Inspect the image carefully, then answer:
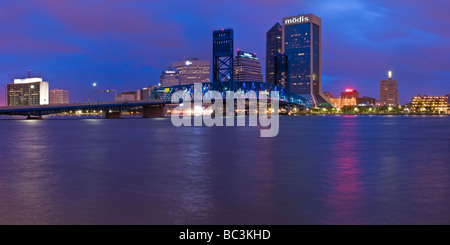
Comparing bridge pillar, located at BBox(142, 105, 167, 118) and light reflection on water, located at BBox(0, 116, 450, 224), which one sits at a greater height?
bridge pillar, located at BBox(142, 105, 167, 118)

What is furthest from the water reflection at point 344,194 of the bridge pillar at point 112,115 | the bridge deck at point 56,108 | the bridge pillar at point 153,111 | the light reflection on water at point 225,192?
the bridge pillar at point 153,111

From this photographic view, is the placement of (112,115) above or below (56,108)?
below

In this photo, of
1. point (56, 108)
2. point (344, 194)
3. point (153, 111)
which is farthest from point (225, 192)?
point (153, 111)

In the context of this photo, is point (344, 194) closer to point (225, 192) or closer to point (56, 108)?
point (225, 192)

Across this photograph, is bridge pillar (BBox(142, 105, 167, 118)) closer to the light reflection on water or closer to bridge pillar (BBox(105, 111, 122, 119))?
bridge pillar (BBox(105, 111, 122, 119))

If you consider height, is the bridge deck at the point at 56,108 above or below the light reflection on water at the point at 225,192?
above

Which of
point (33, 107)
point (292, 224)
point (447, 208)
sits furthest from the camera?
point (33, 107)

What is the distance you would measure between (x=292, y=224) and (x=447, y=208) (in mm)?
4727

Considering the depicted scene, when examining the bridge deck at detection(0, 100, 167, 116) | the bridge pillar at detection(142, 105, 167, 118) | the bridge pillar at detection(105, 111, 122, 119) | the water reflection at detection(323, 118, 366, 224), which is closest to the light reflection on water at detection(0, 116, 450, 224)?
the water reflection at detection(323, 118, 366, 224)

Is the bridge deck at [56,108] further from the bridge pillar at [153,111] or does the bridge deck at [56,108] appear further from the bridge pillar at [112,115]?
the bridge pillar at [153,111]

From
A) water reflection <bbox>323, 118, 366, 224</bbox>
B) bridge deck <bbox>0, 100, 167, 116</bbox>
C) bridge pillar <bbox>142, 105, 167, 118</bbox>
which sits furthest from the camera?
bridge pillar <bbox>142, 105, 167, 118</bbox>
